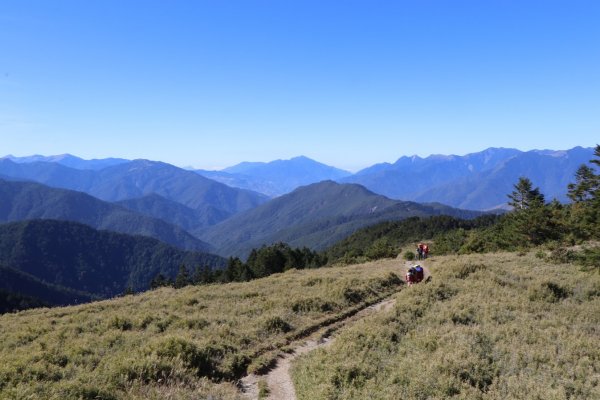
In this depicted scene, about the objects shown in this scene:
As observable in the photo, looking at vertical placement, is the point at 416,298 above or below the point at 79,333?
above

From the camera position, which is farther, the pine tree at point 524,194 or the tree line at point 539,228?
the pine tree at point 524,194

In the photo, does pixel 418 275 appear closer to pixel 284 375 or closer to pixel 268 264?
pixel 284 375

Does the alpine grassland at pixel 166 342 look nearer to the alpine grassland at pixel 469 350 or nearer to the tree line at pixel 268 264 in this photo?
the alpine grassland at pixel 469 350

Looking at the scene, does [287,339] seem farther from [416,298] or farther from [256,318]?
[416,298]

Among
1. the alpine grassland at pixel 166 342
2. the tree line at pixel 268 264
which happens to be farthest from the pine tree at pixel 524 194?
the alpine grassland at pixel 166 342

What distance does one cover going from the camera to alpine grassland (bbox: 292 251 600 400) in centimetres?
1123

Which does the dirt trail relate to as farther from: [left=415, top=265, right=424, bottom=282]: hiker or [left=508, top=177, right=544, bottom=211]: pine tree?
[left=508, top=177, right=544, bottom=211]: pine tree

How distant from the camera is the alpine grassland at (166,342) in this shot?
11289 millimetres

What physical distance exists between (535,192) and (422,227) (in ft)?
282

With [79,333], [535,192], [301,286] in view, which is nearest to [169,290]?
[301,286]

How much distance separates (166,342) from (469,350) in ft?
34.5

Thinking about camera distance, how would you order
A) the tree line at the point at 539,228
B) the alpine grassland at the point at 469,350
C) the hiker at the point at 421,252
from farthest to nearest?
1. the tree line at the point at 539,228
2. the hiker at the point at 421,252
3. the alpine grassland at the point at 469,350

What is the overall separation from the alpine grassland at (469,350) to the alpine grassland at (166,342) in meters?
2.62

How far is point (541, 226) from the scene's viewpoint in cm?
5288
